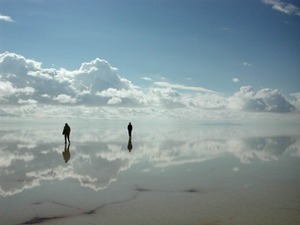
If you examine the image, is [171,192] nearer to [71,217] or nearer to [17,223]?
[71,217]

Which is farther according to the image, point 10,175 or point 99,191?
point 10,175

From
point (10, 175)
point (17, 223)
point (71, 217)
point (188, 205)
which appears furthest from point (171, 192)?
point (10, 175)

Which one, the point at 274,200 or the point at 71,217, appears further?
the point at 274,200

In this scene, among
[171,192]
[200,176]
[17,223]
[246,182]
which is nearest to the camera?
[17,223]

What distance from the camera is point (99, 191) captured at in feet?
41.8

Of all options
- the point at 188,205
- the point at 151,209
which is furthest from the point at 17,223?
the point at 188,205

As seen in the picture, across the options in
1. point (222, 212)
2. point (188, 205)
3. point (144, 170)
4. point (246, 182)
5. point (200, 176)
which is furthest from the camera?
point (144, 170)

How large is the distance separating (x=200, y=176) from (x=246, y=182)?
7.13 ft

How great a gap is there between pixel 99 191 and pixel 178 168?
6.32 metres

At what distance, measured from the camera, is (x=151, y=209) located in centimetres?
1033

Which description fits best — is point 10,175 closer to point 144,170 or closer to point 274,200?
point 144,170

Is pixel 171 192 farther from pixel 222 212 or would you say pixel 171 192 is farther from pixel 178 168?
pixel 178 168

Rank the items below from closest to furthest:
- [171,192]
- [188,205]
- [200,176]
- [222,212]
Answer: [222,212] < [188,205] < [171,192] < [200,176]

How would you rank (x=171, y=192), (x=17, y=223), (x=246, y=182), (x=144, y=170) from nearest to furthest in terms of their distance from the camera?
(x=17, y=223), (x=171, y=192), (x=246, y=182), (x=144, y=170)
